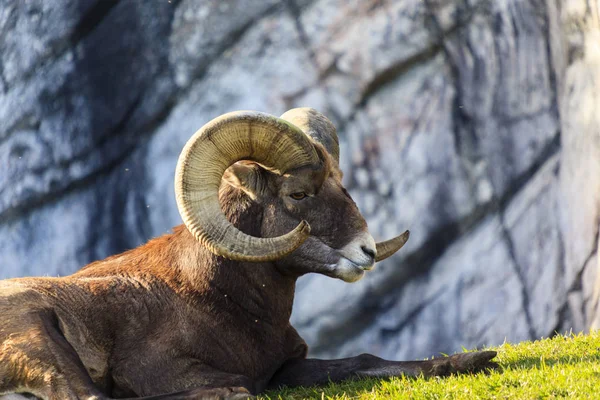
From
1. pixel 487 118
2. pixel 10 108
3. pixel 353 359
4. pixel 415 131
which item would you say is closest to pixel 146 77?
pixel 10 108

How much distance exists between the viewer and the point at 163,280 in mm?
7703

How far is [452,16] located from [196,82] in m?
3.75

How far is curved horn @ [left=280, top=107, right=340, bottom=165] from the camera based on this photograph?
27.4 ft

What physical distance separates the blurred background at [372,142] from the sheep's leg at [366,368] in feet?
18.0

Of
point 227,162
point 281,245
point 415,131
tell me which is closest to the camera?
point 281,245

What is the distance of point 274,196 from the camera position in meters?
7.64

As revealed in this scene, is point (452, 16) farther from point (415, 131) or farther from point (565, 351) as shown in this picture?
point (565, 351)

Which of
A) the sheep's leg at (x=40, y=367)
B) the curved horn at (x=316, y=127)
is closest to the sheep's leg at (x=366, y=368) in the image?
the sheep's leg at (x=40, y=367)

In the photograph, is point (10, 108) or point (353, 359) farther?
point (10, 108)

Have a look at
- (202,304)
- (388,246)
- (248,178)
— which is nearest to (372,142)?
(388,246)

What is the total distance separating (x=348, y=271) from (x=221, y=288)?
3.46 ft

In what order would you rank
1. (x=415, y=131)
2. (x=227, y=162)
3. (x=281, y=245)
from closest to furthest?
(x=281, y=245) < (x=227, y=162) < (x=415, y=131)

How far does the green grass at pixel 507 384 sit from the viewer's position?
6.06 metres

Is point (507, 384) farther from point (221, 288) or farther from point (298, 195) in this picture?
point (221, 288)
